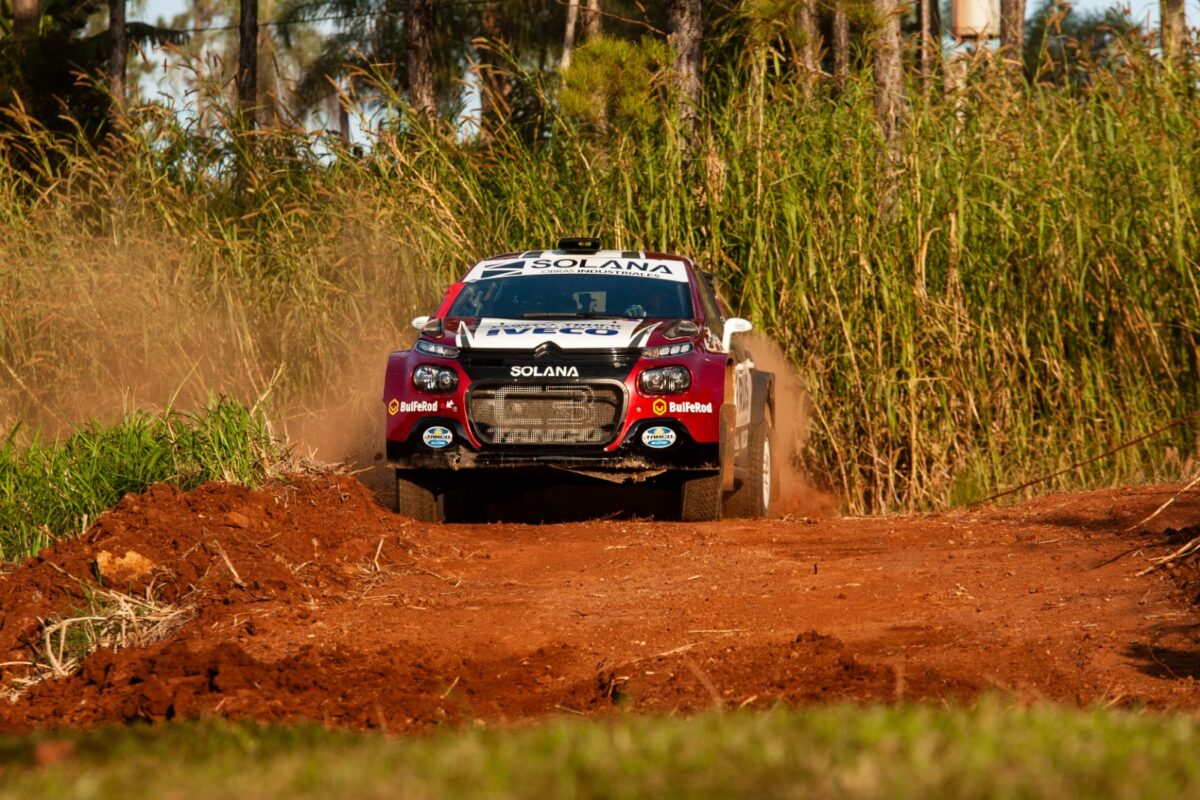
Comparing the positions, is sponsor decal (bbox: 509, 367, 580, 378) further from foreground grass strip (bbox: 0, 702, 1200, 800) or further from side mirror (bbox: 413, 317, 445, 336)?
foreground grass strip (bbox: 0, 702, 1200, 800)

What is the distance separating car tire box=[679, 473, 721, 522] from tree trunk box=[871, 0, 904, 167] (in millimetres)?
3770

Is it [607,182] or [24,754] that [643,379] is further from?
[24,754]

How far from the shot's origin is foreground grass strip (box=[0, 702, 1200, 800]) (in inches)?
103

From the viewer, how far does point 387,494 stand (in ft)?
37.3

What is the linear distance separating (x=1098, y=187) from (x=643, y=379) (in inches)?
175

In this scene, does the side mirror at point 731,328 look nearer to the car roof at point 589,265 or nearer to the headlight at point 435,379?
the car roof at point 589,265

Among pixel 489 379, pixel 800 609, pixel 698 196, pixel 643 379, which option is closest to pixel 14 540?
pixel 489 379

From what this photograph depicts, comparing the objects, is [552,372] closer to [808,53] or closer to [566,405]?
[566,405]

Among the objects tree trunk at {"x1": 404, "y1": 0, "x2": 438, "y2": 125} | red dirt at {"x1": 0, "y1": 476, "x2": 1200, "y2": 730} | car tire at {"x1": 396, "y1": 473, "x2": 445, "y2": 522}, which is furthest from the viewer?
tree trunk at {"x1": 404, "y1": 0, "x2": 438, "y2": 125}

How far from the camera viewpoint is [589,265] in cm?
1027

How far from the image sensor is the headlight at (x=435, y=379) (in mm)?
9203

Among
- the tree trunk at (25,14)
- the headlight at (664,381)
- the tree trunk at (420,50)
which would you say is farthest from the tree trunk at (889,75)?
the tree trunk at (25,14)

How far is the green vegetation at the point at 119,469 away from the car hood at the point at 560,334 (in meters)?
1.36

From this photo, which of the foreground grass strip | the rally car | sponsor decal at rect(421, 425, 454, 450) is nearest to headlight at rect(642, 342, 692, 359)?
the rally car
